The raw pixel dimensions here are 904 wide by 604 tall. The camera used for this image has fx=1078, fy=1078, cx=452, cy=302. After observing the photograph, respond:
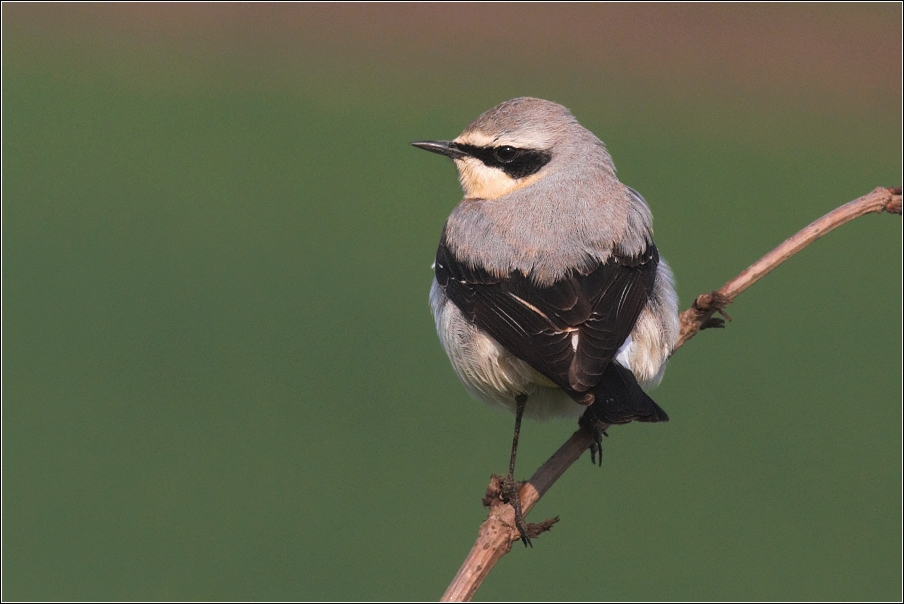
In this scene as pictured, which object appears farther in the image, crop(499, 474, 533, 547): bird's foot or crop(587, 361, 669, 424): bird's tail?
crop(587, 361, 669, 424): bird's tail

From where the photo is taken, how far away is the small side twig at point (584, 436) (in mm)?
3516

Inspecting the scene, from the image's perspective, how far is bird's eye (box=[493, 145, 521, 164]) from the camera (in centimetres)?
494

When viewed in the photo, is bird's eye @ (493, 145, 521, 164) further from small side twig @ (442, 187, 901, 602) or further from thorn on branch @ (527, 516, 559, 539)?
thorn on branch @ (527, 516, 559, 539)

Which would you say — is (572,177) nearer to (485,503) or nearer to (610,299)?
(610,299)

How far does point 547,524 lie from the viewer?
3.69m

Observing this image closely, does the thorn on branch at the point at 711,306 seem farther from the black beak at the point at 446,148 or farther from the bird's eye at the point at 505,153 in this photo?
the black beak at the point at 446,148

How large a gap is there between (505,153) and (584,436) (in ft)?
4.48

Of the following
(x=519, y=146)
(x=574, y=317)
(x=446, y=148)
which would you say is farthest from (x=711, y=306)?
(x=446, y=148)

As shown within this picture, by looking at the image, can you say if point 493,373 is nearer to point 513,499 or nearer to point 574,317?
point 574,317

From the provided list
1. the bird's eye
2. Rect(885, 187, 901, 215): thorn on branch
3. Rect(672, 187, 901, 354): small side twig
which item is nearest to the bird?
the bird's eye

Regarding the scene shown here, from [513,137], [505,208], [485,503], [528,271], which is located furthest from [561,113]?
[485,503]

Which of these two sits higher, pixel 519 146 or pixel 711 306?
pixel 519 146

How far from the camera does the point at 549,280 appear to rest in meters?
4.36

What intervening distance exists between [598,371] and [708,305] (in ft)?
2.04
